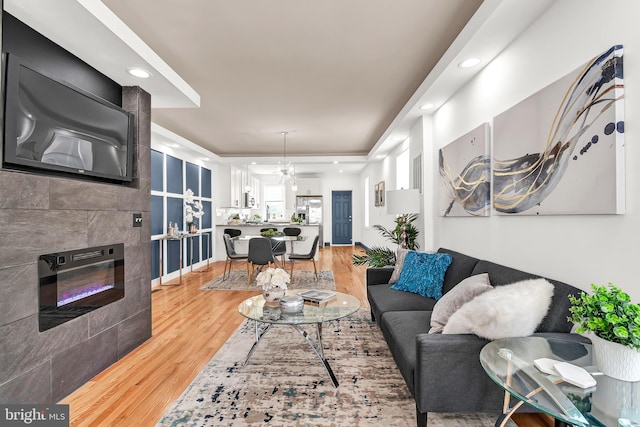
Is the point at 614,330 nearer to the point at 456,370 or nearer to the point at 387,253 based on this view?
the point at 456,370

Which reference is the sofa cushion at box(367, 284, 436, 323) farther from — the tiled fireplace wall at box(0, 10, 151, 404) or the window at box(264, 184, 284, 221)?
the window at box(264, 184, 284, 221)

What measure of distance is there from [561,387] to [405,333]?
102 cm

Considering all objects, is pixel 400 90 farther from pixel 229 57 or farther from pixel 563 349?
pixel 563 349

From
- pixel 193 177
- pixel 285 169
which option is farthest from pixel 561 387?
pixel 193 177

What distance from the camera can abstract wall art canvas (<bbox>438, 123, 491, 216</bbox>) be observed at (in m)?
2.63

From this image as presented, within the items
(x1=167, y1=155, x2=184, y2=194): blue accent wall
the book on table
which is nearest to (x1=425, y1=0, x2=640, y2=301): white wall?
the book on table

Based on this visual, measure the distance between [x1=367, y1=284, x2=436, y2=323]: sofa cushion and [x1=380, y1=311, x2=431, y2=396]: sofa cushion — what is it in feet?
0.49

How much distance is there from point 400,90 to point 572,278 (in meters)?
2.93

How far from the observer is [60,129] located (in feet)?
7.13

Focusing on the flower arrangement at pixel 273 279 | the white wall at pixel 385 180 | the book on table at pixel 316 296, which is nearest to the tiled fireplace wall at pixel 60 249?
the flower arrangement at pixel 273 279

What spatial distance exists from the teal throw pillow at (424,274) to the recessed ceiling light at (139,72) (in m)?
2.93

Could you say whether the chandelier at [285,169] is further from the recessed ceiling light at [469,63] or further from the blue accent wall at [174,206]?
the recessed ceiling light at [469,63]

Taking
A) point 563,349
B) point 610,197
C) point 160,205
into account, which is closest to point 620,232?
point 610,197

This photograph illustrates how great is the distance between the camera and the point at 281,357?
2.61 meters
